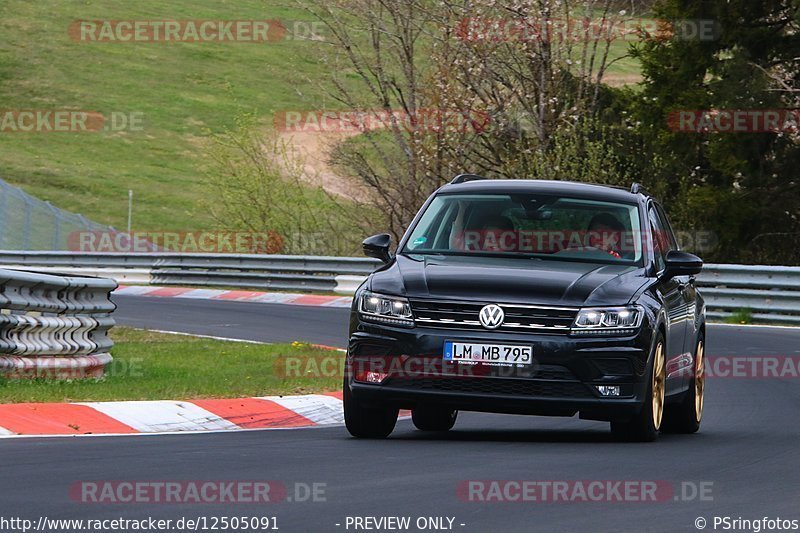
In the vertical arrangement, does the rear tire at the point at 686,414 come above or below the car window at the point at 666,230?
below

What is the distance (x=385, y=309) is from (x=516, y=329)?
0.85m

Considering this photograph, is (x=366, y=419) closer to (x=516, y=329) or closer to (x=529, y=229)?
(x=516, y=329)

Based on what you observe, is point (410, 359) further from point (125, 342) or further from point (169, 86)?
point (169, 86)

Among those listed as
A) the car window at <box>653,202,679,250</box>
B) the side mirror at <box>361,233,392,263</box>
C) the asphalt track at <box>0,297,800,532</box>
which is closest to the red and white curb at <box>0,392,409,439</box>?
the asphalt track at <box>0,297,800,532</box>

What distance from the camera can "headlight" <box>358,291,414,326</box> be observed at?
10.4 m

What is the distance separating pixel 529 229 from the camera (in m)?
11.4

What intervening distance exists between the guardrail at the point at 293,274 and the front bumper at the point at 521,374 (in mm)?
16031

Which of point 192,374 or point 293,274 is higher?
point 192,374

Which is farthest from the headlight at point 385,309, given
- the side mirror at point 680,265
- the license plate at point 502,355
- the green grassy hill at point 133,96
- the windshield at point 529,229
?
the green grassy hill at point 133,96

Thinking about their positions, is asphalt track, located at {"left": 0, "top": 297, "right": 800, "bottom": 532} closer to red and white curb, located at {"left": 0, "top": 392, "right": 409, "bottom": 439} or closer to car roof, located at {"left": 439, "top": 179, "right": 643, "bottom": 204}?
red and white curb, located at {"left": 0, "top": 392, "right": 409, "bottom": 439}

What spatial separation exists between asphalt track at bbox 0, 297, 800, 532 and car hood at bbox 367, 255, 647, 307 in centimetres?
95

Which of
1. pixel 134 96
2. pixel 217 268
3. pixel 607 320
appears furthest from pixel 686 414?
pixel 134 96

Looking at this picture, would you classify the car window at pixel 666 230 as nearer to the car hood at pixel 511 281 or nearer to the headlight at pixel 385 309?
the car hood at pixel 511 281

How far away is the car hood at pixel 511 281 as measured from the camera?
10.3m
